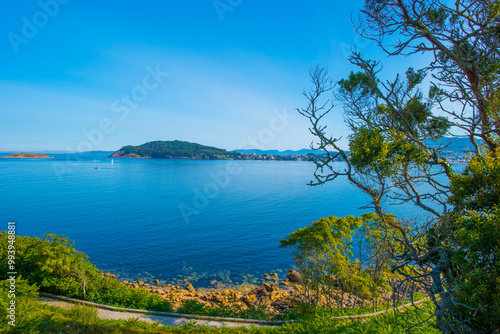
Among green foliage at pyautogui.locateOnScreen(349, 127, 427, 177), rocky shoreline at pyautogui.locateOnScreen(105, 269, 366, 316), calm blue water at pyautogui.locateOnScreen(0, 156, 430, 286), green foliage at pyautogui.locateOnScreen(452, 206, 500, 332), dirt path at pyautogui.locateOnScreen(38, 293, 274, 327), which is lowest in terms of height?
rocky shoreline at pyautogui.locateOnScreen(105, 269, 366, 316)

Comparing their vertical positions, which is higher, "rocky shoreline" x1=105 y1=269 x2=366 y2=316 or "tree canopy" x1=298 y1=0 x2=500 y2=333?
"tree canopy" x1=298 y1=0 x2=500 y2=333

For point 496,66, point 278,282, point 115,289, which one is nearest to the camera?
point 496,66

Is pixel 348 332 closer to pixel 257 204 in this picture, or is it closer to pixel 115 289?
pixel 115 289

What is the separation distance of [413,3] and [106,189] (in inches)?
2286

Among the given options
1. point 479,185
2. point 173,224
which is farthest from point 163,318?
point 173,224

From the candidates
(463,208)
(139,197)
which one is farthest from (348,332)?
(139,197)

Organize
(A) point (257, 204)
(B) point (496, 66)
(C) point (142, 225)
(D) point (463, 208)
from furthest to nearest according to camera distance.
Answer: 1. (A) point (257, 204)
2. (C) point (142, 225)
3. (B) point (496, 66)
4. (D) point (463, 208)

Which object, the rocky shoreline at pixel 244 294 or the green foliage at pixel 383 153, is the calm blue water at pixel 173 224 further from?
the green foliage at pixel 383 153

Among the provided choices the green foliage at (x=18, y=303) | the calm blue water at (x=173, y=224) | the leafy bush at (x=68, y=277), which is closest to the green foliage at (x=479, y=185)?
the green foliage at (x=18, y=303)

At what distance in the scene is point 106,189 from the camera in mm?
53062

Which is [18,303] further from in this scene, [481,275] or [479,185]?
[479,185]

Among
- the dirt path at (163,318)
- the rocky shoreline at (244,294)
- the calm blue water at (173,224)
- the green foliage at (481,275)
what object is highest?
the green foliage at (481,275)

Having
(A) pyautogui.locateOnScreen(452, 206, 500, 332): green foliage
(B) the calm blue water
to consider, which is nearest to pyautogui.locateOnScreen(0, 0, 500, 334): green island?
(A) pyautogui.locateOnScreen(452, 206, 500, 332): green foliage

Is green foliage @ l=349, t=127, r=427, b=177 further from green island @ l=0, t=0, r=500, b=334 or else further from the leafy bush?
the leafy bush
